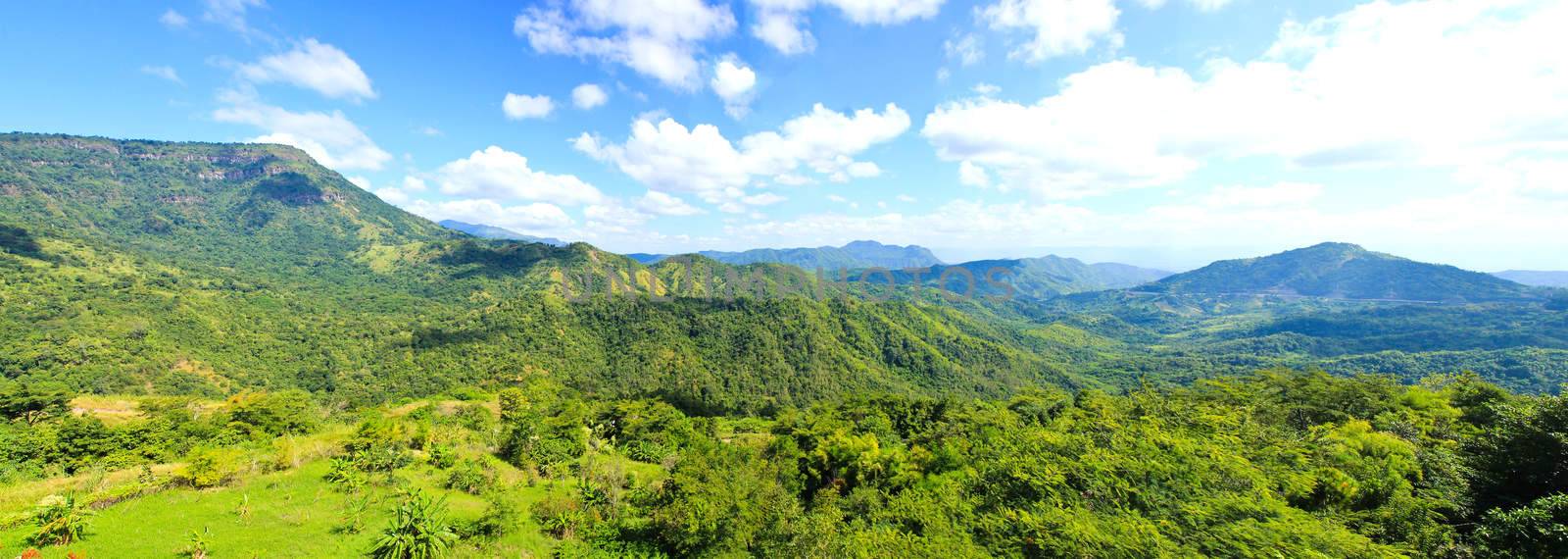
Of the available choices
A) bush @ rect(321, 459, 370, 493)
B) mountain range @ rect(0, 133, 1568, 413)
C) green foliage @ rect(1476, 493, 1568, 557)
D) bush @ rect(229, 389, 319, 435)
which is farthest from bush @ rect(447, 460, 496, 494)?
mountain range @ rect(0, 133, 1568, 413)

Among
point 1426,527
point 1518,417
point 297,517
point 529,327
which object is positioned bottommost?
point 529,327

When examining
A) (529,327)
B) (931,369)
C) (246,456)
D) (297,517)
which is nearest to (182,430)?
(246,456)

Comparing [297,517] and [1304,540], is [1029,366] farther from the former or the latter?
[297,517]

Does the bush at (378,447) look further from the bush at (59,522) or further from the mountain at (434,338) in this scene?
the mountain at (434,338)

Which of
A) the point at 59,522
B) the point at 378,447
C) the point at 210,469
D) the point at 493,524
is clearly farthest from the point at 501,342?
the point at 59,522

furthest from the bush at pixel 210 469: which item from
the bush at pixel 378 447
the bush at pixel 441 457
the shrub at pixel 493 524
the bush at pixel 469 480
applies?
the shrub at pixel 493 524

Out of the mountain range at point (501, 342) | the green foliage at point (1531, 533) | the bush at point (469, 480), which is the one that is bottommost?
the mountain range at point (501, 342)

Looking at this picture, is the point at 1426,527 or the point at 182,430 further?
the point at 182,430
